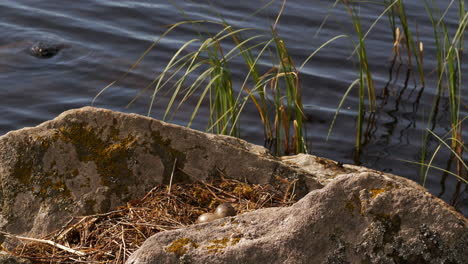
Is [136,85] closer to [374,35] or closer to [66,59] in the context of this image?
[66,59]

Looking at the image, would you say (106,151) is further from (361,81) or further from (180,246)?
(361,81)

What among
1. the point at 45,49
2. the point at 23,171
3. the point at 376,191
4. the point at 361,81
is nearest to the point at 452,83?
the point at 361,81

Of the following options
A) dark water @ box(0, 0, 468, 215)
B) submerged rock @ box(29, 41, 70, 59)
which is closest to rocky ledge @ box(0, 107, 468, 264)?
dark water @ box(0, 0, 468, 215)

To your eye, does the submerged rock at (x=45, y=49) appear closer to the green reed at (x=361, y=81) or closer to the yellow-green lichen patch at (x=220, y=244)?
the green reed at (x=361, y=81)

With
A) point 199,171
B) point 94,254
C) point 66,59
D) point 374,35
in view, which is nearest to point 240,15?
point 374,35

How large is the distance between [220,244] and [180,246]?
0.14 metres

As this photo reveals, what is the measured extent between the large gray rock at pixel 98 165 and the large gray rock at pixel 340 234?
2.79 feet

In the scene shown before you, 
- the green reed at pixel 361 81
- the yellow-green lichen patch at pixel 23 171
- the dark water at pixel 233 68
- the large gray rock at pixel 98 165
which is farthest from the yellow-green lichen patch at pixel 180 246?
the dark water at pixel 233 68

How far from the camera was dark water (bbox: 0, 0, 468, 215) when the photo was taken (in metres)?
6.36

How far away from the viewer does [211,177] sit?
3.42 m

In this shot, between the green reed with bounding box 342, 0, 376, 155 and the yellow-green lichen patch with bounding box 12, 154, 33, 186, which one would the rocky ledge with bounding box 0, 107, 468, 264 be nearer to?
the yellow-green lichen patch with bounding box 12, 154, 33, 186

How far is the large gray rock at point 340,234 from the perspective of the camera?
2.48 meters

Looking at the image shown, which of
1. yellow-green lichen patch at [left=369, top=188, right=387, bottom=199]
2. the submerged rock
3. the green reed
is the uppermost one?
yellow-green lichen patch at [left=369, top=188, right=387, bottom=199]

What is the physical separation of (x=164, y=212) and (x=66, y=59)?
4.93 metres
